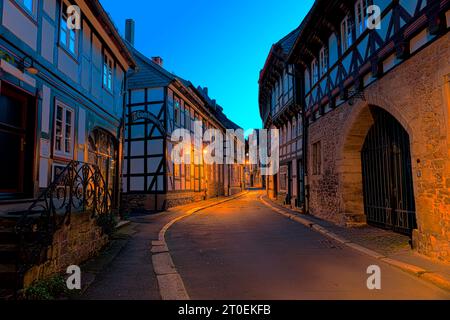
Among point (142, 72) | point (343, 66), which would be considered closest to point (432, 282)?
point (343, 66)

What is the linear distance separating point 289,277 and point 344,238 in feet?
13.6

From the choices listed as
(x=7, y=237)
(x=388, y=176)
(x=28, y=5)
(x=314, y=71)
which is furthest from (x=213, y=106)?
(x=7, y=237)

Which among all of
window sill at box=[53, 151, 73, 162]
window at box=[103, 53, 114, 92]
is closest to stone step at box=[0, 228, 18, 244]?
window sill at box=[53, 151, 73, 162]

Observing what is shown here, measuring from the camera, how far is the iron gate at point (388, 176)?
29.5ft

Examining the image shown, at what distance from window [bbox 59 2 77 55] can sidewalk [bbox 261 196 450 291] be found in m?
8.64

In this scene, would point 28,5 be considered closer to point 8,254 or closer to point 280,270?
point 8,254

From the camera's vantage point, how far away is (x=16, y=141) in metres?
6.91

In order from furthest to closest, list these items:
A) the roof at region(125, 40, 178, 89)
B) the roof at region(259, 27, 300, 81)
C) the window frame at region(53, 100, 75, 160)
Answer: the roof at region(259, 27, 300, 81)
the roof at region(125, 40, 178, 89)
the window frame at region(53, 100, 75, 160)

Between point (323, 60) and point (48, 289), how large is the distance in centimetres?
1237

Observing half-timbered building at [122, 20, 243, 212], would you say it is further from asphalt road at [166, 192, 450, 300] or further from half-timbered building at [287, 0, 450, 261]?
asphalt road at [166, 192, 450, 300]

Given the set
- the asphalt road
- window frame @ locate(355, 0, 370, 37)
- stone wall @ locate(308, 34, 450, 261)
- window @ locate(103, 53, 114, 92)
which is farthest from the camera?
window @ locate(103, 53, 114, 92)

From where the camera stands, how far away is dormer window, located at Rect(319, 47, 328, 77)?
1303 cm

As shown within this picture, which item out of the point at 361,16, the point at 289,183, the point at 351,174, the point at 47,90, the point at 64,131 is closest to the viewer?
the point at 47,90
